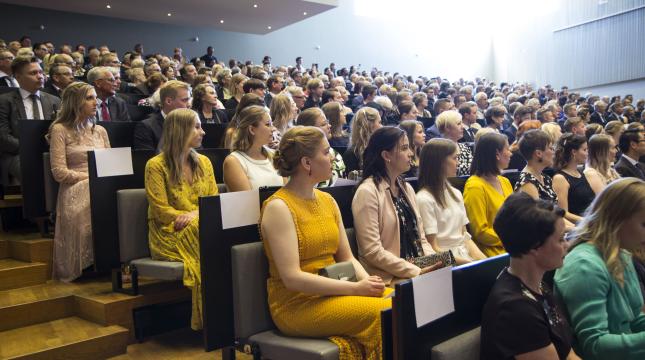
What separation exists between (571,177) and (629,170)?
1197 mm

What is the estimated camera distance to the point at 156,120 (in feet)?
13.0

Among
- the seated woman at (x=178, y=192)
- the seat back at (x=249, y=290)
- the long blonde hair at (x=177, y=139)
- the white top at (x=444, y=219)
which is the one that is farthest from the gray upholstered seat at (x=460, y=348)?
the long blonde hair at (x=177, y=139)

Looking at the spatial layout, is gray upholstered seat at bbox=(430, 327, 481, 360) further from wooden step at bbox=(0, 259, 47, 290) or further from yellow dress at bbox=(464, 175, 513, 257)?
wooden step at bbox=(0, 259, 47, 290)

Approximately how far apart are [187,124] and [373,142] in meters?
1.02

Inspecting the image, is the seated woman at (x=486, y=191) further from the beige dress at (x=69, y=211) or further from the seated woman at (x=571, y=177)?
the beige dress at (x=69, y=211)

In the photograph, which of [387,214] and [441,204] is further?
[441,204]

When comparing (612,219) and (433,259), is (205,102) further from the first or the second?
(612,219)

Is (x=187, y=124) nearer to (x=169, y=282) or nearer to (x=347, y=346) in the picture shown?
(x=169, y=282)

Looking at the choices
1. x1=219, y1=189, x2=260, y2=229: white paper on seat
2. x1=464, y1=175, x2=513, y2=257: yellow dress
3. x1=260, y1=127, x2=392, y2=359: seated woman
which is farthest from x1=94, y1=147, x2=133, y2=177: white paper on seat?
x1=464, y1=175, x2=513, y2=257: yellow dress

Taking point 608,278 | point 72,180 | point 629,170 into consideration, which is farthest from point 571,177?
point 72,180

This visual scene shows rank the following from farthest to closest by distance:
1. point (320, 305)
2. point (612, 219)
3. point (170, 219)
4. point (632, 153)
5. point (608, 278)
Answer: point (632, 153) < point (170, 219) < point (320, 305) < point (612, 219) < point (608, 278)

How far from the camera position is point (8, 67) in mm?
5926

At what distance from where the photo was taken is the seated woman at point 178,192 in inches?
111

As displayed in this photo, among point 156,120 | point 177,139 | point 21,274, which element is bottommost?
point 21,274
